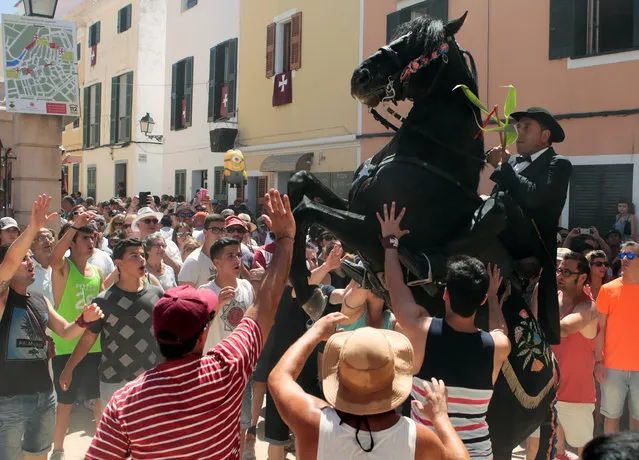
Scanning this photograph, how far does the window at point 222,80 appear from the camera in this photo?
19.5 m

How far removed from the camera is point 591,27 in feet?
35.0

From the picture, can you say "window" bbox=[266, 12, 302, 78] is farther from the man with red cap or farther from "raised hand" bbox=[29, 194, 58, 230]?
the man with red cap

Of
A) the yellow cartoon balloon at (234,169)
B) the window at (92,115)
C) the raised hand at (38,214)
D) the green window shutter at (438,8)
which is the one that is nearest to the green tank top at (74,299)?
the raised hand at (38,214)

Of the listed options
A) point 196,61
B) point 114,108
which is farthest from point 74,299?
point 114,108

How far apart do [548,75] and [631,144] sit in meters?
1.85

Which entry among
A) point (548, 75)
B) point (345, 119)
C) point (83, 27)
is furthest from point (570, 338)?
point (83, 27)

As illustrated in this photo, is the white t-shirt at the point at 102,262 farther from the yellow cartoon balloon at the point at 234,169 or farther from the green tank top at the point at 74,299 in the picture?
the yellow cartoon balloon at the point at 234,169

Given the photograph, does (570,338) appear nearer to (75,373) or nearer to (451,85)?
(451,85)

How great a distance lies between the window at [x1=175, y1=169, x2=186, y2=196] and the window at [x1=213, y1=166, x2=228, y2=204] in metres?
2.23

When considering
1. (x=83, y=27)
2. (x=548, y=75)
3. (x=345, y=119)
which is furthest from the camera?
(x=83, y=27)

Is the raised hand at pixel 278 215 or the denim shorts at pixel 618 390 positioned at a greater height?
the raised hand at pixel 278 215

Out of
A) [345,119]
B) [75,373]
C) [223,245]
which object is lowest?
[75,373]

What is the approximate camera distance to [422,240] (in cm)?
374

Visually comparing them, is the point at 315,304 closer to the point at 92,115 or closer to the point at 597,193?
the point at 597,193
